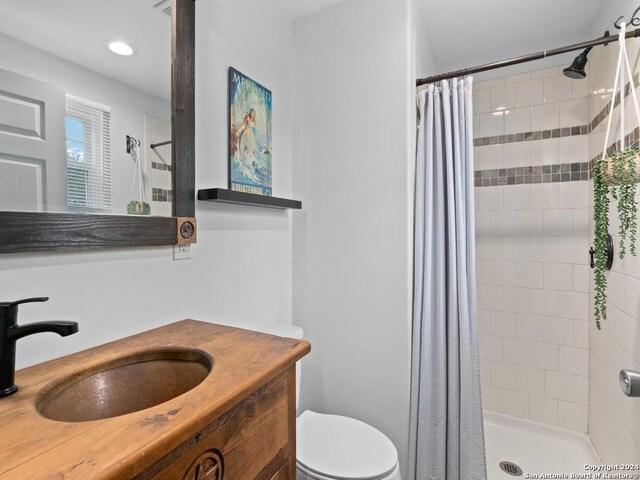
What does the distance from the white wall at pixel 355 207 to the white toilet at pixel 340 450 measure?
0.23 meters

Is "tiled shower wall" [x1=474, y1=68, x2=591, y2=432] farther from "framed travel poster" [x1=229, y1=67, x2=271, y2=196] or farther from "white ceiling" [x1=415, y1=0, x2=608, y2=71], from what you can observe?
"framed travel poster" [x1=229, y1=67, x2=271, y2=196]

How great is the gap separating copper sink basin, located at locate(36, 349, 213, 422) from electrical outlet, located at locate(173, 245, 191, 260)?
1.25 ft

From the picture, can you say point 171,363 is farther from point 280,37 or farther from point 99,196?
point 280,37

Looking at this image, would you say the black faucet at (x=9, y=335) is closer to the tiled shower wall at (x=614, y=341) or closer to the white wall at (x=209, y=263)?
the white wall at (x=209, y=263)

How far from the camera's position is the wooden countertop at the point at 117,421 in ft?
1.55

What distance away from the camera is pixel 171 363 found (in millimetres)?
951

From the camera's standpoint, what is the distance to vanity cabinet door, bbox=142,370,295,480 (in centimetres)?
60

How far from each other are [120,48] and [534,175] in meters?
2.41

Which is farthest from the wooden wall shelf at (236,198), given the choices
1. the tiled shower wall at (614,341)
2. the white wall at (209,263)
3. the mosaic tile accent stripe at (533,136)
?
the mosaic tile accent stripe at (533,136)

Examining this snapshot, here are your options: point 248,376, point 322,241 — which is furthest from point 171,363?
point 322,241

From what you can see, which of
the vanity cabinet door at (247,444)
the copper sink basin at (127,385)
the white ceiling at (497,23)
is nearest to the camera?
the vanity cabinet door at (247,444)

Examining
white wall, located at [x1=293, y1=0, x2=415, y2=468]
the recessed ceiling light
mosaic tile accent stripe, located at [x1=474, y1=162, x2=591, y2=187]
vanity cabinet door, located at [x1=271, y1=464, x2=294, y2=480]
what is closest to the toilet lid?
white wall, located at [x1=293, y1=0, x2=415, y2=468]

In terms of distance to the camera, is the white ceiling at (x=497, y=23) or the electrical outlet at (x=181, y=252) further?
the white ceiling at (x=497, y=23)

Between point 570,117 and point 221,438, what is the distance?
264cm
